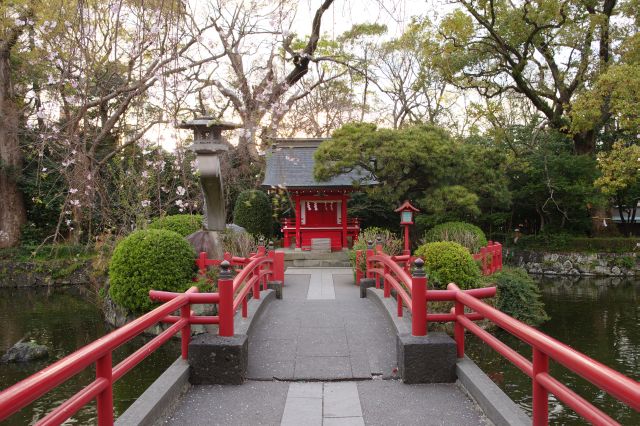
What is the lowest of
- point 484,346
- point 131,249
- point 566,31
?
point 484,346

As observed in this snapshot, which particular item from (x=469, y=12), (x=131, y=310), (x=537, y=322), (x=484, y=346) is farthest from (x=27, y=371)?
(x=469, y=12)

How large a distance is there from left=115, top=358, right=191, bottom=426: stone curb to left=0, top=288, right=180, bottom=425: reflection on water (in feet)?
9.86

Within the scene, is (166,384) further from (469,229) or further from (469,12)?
(469,12)

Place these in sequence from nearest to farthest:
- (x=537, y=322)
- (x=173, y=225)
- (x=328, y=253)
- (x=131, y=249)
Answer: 1. (x=131, y=249)
2. (x=537, y=322)
3. (x=173, y=225)
4. (x=328, y=253)

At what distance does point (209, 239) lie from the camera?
35.9ft

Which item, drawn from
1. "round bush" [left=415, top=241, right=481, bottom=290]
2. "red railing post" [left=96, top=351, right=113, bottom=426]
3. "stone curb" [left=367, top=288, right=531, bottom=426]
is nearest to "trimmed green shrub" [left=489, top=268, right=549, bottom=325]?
"round bush" [left=415, top=241, right=481, bottom=290]

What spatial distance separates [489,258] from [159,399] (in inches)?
429

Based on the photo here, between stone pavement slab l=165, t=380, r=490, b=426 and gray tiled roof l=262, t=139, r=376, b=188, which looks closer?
stone pavement slab l=165, t=380, r=490, b=426

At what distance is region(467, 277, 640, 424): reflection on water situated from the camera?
7.74m

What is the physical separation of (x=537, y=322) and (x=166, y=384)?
10088mm

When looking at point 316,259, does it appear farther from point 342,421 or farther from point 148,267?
point 342,421

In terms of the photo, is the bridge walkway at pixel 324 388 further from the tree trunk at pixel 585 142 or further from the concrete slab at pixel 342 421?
the tree trunk at pixel 585 142

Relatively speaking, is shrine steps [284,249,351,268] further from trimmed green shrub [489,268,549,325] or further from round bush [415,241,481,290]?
round bush [415,241,481,290]

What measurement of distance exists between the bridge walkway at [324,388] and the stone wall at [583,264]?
56.9ft
